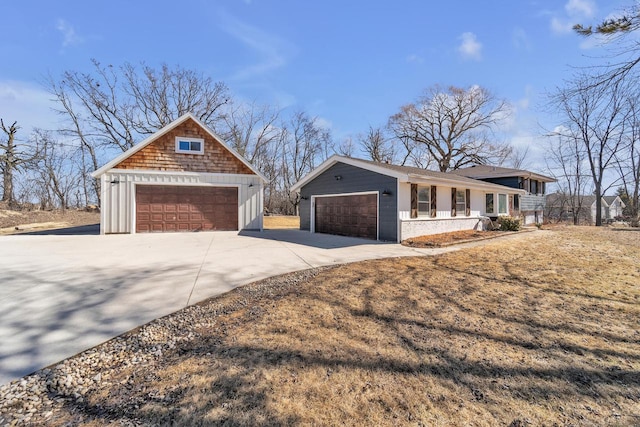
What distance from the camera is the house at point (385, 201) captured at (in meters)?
10.9

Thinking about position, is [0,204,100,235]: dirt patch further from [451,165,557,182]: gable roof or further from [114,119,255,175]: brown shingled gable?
[451,165,557,182]: gable roof

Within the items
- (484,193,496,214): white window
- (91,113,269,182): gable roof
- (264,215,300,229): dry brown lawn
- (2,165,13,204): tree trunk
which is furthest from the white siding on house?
(2,165,13,204): tree trunk

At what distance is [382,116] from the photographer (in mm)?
32062

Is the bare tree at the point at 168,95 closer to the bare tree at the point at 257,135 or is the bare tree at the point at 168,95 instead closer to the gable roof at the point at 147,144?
the bare tree at the point at 257,135

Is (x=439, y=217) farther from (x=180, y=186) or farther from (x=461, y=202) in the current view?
(x=180, y=186)

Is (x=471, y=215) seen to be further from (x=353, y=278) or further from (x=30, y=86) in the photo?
(x=30, y=86)

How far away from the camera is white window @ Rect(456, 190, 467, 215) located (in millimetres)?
13805

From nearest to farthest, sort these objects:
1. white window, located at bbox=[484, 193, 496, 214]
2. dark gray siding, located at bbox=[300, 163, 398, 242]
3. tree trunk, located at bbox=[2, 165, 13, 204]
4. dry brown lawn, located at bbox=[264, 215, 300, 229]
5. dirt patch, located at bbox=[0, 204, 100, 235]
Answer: dark gray siding, located at bbox=[300, 163, 398, 242] → dirt patch, located at bbox=[0, 204, 100, 235] → white window, located at bbox=[484, 193, 496, 214] → dry brown lawn, located at bbox=[264, 215, 300, 229] → tree trunk, located at bbox=[2, 165, 13, 204]

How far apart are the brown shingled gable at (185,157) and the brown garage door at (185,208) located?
0.94 metres

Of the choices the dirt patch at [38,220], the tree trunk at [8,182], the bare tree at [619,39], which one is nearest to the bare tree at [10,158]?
the tree trunk at [8,182]

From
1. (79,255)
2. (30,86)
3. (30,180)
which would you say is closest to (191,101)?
(30,86)

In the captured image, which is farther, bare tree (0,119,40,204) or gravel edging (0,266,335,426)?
bare tree (0,119,40,204)

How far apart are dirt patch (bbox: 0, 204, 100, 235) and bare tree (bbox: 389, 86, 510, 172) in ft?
97.2

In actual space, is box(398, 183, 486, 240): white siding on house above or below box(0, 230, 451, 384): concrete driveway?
above
